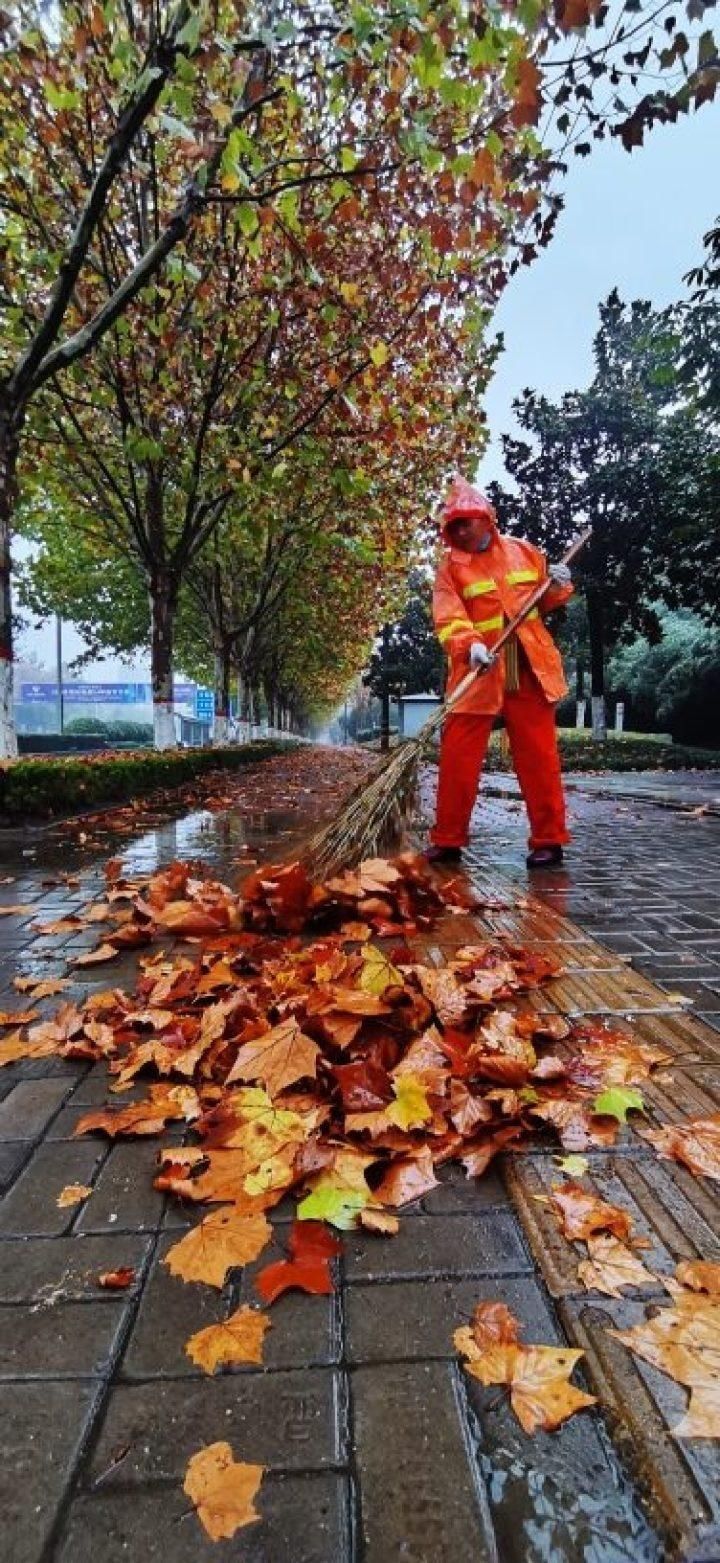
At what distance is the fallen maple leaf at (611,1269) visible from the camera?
126 centimetres

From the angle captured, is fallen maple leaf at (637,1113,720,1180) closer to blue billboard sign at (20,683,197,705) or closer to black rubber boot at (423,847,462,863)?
black rubber boot at (423,847,462,863)

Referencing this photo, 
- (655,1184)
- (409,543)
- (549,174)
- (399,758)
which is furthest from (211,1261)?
(409,543)

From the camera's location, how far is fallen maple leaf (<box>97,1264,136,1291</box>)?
1.30 metres

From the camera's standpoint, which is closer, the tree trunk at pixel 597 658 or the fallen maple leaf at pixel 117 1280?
the fallen maple leaf at pixel 117 1280

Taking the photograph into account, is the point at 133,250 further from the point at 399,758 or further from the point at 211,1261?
the point at 211,1261

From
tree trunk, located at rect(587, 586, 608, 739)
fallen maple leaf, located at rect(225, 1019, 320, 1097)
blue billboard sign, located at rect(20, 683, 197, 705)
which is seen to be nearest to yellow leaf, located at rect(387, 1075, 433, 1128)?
fallen maple leaf, located at rect(225, 1019, 320, 1097)

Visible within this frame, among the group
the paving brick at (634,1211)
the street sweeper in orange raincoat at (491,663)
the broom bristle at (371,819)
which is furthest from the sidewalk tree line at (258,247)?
the paving brick at (634,1211)

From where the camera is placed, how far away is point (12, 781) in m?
6.82

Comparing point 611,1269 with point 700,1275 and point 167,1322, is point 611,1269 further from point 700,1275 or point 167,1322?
point 167,1322

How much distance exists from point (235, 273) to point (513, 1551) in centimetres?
1002

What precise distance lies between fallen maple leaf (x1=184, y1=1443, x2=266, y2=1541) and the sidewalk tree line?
488cm

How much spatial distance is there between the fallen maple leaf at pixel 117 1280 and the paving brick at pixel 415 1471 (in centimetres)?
41

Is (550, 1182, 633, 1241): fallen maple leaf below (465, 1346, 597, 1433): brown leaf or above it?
above

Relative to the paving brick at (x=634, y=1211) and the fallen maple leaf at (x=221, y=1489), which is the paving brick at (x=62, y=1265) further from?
the paving brick at (x=634, y=1211)
